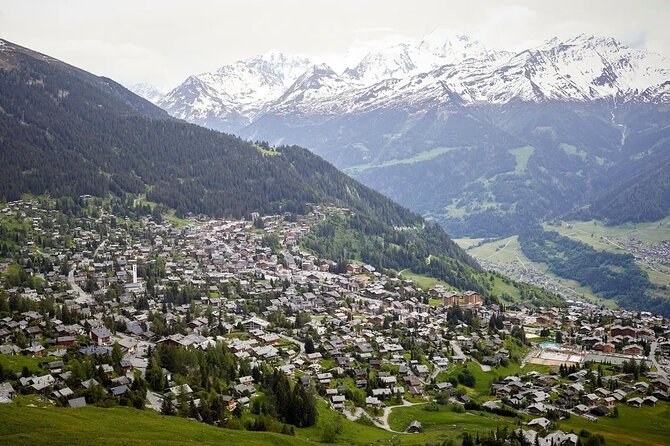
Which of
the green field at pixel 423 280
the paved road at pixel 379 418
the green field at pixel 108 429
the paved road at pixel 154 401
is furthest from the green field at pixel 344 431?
the green field at pixel 423 280

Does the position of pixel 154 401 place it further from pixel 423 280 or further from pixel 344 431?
pixel 423 280

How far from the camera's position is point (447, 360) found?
99938 millimetres

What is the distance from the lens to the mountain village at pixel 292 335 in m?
75.7

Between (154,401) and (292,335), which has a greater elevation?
(292,335)

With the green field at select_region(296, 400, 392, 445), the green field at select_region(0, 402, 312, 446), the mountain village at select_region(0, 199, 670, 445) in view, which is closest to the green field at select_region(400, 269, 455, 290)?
the mountain village at select_region(0, 199, 670, 445)

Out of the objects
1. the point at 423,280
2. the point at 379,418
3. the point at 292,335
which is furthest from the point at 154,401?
the point at 423,280

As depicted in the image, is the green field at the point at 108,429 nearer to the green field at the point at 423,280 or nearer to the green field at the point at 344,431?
the green field at the point at 344,431

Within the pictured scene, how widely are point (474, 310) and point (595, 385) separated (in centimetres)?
4751

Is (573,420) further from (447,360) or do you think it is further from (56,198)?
(56,198)

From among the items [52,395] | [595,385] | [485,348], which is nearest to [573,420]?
[595,385]

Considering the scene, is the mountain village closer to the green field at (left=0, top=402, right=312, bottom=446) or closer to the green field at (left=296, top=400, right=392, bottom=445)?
the green field at (left=296, top=400, right=392, bottom=445)

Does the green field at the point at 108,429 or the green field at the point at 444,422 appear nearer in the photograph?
the green field at the point at 108,429

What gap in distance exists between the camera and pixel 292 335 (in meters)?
104

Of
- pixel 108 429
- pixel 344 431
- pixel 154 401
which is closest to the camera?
pixel 108 429
